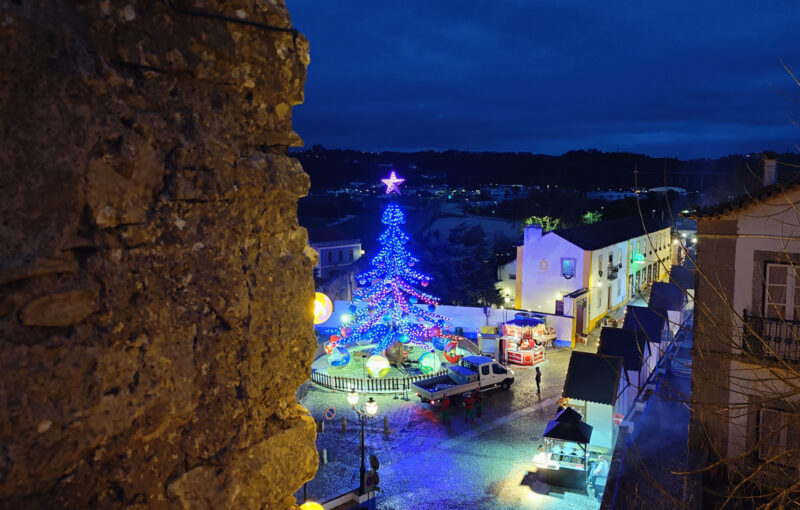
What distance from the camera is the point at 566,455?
42.4 ft

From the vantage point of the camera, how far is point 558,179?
69.2 meters

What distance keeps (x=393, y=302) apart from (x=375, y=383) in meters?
3.20

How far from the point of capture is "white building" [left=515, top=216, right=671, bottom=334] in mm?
25500

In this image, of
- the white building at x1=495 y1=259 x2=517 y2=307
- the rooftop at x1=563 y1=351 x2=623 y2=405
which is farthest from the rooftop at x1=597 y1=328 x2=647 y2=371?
the white building at x1=495 y1=259 x2=517 y2=307

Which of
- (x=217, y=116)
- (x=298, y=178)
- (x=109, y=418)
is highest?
(x=217, y=116)

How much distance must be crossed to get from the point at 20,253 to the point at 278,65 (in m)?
1.23

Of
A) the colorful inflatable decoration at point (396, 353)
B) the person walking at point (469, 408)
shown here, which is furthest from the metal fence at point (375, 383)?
the person walking at point (469, 408)

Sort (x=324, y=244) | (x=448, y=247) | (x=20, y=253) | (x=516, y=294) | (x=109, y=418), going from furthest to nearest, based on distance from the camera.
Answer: (x=448, y=247), (x=324, y=244), (x=516, y=294), (x=109, y=418), (x=20, y=253)

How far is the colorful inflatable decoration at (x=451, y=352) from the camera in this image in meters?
21.1

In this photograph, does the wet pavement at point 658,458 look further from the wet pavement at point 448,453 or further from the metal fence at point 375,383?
the metal fence at point 375,383

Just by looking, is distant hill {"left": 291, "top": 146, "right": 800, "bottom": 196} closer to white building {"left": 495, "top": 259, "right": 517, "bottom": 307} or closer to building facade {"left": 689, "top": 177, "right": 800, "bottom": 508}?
white building {"left": 495, "top": 259, "right": 517, "bottom": 307}

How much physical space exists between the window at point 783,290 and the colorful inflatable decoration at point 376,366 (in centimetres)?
1193

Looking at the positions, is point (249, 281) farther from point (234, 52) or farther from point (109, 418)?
point (234, 52)

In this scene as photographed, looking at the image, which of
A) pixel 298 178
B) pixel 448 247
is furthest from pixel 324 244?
pixel 298 178
